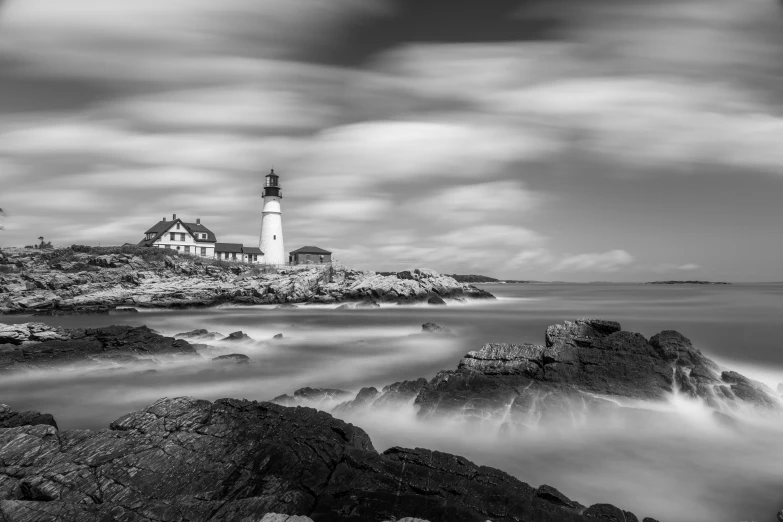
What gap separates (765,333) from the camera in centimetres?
2380

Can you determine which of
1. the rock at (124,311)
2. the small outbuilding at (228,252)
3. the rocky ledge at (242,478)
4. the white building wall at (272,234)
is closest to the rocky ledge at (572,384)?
the rocky ledge at (242,478)

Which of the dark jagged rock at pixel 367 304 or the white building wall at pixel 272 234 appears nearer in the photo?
the dark jagged rock at pixel 367 304

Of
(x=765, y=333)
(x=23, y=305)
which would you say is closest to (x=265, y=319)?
(x=23, y=305)

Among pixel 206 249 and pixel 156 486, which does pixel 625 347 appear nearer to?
pixel 156 486

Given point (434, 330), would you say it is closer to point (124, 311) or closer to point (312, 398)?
point (312, 398)

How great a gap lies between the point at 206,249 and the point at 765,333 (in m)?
60.0

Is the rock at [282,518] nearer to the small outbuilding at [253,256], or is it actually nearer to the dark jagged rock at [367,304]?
the dark jagged rock at [367,304]

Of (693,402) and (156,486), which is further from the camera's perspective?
(693,402)

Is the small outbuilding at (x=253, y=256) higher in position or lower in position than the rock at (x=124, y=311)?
higher

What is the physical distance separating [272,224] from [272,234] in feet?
4.23

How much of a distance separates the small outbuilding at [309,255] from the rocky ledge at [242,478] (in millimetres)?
58073

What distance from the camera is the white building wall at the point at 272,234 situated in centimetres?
5572

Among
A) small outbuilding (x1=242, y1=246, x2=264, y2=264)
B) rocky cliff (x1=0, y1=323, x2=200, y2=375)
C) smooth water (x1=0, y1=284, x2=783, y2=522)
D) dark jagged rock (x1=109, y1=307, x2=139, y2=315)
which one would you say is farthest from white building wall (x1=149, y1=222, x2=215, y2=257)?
rocky cliff (x1=0, y1=323, x2=200, y2=375)

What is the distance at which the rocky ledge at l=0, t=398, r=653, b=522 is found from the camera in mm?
4703
